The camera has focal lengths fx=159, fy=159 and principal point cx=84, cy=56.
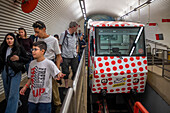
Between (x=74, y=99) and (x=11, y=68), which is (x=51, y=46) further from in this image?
(x=74, y=99)

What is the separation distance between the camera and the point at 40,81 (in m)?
2.54

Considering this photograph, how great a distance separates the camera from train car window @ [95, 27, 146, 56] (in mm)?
5770

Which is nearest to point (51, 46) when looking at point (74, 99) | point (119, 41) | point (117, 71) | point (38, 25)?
point (38, 25)

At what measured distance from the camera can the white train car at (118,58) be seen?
552 cm

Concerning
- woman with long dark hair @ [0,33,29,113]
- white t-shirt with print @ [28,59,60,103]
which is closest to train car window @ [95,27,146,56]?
woman with long dark hair @ [0,33,29,113]

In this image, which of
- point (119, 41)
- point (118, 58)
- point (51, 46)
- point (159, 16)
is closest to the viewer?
point (51, 46)

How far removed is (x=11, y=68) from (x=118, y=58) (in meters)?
3.67

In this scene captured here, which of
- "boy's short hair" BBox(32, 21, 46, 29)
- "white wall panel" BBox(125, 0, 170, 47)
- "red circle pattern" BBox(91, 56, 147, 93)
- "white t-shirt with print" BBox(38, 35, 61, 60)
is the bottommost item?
"red circle pattern" BBox(91, 56, 147, 93)

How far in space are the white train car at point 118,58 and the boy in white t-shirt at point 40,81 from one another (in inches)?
118

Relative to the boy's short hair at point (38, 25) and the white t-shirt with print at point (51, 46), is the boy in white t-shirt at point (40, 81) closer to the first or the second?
the boy's short hair at point (38, 25)

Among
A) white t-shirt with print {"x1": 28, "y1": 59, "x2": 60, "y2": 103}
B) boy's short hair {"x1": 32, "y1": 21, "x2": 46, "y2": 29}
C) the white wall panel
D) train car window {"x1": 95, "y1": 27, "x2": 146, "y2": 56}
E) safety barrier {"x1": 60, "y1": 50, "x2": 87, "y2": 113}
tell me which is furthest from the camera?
the white wall panel

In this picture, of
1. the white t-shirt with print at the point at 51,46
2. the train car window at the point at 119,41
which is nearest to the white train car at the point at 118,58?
the train car window at the point at 119,41

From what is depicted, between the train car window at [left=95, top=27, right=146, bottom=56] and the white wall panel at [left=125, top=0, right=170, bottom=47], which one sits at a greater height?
the white wall panel at [left=125, top=0, right=170, bottom=47]

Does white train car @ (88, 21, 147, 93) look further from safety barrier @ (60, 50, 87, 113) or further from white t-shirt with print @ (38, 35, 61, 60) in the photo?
safety barrier @ (60, 50, 87, 113)
